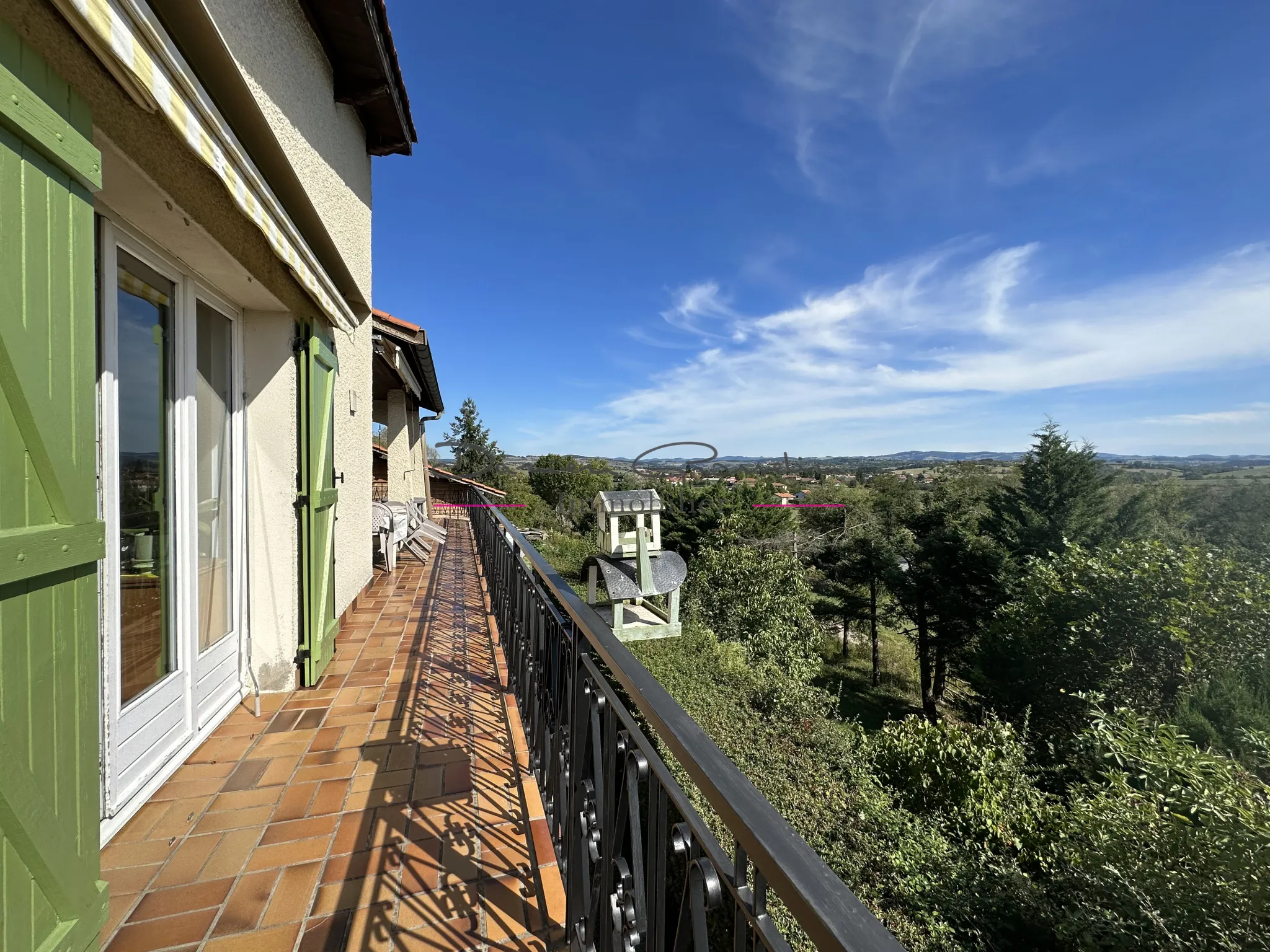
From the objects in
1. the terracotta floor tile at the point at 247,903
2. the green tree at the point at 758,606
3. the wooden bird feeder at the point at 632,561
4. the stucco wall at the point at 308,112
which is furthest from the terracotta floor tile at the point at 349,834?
the green tree at the point at 758,606

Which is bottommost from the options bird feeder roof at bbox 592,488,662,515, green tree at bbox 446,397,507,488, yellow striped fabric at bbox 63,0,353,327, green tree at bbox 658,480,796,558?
green tree at bbox 658,480,796,558

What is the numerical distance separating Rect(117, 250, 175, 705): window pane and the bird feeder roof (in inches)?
124

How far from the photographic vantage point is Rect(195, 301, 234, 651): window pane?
2359 mm

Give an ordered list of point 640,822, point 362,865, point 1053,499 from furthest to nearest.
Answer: point 1053,499, point 362,865, point 640,822

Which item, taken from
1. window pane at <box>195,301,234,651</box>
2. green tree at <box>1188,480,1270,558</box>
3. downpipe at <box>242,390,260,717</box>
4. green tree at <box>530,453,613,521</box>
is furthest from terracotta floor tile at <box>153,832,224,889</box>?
green tree at <box>1188,480,1270,558</box>

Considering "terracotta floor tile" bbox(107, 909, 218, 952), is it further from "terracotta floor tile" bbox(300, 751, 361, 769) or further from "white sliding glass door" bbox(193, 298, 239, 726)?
"white sliding glass door" bbox(193, 298, 239, 726)

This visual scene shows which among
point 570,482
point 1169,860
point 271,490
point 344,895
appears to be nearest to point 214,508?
point 271,490

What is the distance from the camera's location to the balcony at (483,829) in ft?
2.31

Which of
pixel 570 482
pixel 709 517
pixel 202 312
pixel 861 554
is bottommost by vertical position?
pixel 861 554

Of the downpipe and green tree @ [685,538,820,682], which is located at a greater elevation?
the downpipe

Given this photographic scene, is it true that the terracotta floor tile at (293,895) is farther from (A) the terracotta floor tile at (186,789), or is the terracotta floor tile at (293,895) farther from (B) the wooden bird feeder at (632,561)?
(B) the wooden bird feeder at (632,561)

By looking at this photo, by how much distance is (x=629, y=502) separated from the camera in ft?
15.6

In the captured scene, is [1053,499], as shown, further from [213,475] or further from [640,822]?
[213,475]

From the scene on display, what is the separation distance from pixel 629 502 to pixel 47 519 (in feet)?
12.7
